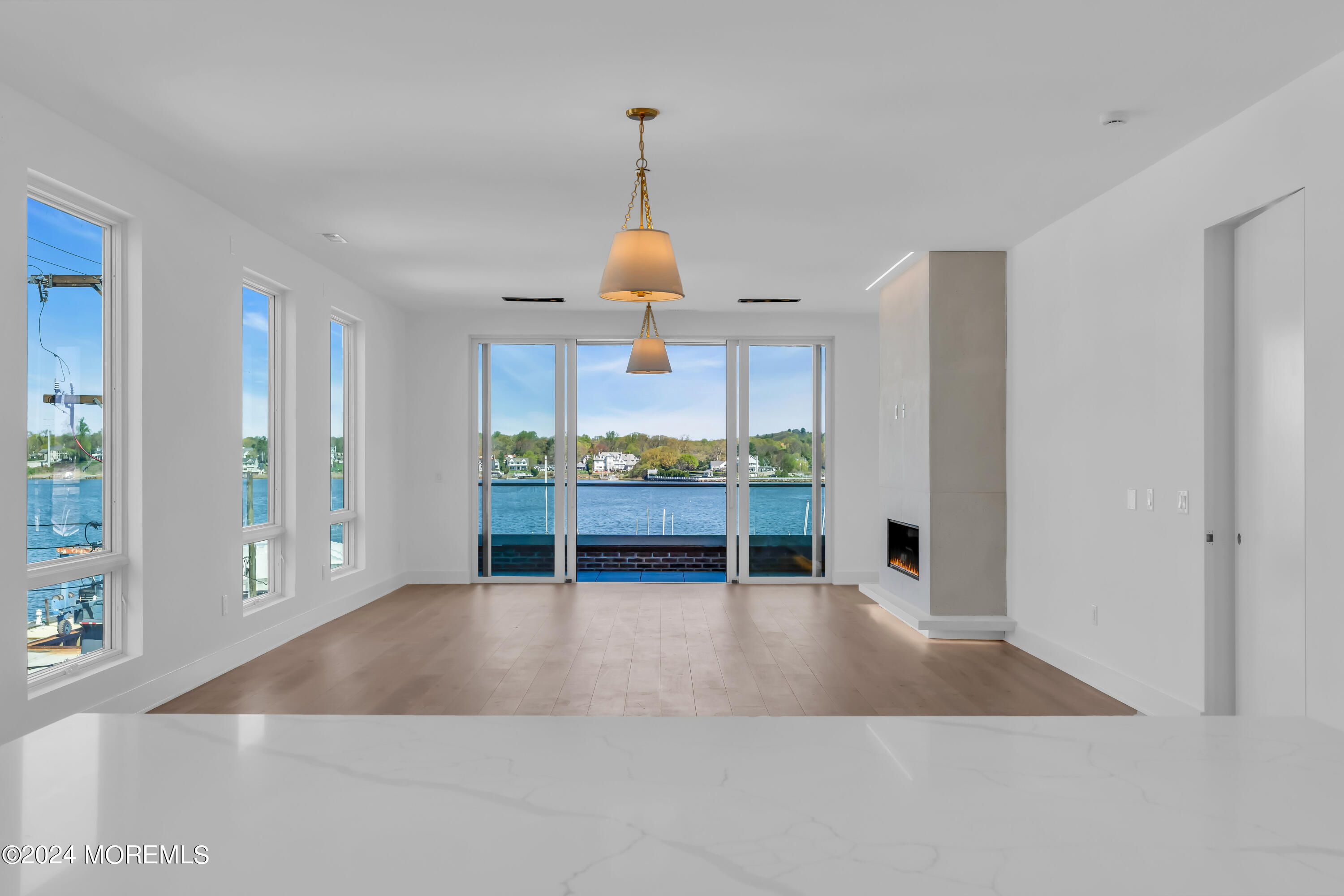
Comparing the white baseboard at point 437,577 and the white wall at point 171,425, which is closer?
the white wall at point 171,425

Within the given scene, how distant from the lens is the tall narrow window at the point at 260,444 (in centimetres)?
558

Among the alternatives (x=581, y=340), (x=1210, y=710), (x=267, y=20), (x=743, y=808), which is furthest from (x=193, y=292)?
(x=1210, y=710)

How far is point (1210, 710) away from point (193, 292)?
538 centimetres

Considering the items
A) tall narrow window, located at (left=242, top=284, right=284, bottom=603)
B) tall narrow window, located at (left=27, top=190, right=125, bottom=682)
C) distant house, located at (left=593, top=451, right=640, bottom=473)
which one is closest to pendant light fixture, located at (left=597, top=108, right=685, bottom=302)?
tall narrow window, located at (left=27, top=190, right=125, bottom=682)

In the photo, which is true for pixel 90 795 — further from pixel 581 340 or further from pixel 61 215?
pixel 581 340

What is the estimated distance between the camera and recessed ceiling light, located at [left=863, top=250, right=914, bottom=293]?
6.18 meters

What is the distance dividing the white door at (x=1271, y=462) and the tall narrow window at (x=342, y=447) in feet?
19.3

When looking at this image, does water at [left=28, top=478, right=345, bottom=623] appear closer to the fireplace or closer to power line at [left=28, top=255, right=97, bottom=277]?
power line at [left=28, top=255, right=97, bottom=277]

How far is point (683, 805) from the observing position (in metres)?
0.97

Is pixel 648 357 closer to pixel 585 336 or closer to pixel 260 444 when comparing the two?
pixel 585 336

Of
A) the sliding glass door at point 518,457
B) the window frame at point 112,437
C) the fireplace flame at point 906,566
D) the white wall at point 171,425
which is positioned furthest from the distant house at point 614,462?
the window frame at point 112,437

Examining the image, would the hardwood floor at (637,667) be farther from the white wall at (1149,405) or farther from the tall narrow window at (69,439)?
the tall narrow window at (69,439)

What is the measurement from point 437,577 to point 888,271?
16.5ft

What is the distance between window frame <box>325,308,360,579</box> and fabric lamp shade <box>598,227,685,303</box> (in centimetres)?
453
